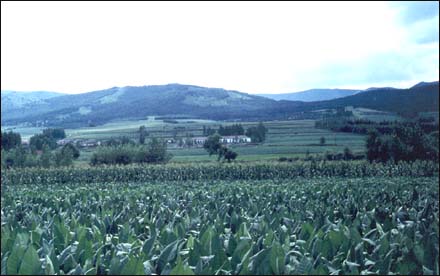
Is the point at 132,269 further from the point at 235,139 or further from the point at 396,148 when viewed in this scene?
the point at 235,139

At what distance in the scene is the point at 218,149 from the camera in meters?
69.8

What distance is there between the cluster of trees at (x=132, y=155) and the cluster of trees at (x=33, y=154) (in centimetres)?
459

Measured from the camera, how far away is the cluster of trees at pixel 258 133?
73181 mm

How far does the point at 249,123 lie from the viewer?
3250 inches

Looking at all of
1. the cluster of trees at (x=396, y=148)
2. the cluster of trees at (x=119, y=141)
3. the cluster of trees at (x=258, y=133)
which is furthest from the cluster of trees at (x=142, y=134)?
the cluster of trees at (x=396, y=148)

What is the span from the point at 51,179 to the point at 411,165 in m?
34.2

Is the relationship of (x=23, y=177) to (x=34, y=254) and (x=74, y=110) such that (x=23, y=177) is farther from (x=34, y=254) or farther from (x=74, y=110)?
(x=74, y=110)

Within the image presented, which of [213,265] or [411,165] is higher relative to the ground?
[213,265]

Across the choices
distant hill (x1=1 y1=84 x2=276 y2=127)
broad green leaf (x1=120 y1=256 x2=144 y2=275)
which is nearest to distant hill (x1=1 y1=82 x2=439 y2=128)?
distant hill (x1=1 y1=84 x2=276 y2=127)

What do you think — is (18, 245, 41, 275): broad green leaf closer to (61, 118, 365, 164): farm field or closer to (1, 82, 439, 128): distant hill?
(61, 118, 365, 164): farm field

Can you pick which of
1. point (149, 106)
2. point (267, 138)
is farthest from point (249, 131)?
point (149, 106)

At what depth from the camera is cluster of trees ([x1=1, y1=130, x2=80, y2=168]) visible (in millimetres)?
67500

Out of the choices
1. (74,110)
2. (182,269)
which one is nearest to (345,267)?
(182,269)

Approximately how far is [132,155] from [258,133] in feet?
67.3
